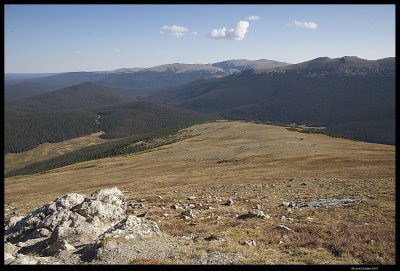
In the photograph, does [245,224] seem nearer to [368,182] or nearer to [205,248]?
[205,248]

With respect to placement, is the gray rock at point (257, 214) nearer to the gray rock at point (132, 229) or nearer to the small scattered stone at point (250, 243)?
the small scattered stone at point (250, 243)

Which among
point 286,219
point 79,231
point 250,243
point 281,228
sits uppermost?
point 250,243

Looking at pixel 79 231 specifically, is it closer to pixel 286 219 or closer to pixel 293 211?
pixel 286 219

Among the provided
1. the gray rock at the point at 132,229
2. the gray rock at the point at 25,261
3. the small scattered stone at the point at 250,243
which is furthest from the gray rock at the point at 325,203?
the gray rock at the point at 25,261

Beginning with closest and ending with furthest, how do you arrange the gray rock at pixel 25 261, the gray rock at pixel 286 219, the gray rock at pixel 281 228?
1. the gray rock at pixel 25 261
2. the gray rock at pixel 281 228
3. the gray rock at pixel 286 219

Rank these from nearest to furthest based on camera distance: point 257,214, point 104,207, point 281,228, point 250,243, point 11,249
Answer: point 250,243 → point 11,249 → point 281,228 → point 257,214 → point 104,207

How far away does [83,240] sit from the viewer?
2438cm

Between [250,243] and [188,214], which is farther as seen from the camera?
[188,214]

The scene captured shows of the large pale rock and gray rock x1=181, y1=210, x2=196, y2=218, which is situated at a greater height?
the large pale rock

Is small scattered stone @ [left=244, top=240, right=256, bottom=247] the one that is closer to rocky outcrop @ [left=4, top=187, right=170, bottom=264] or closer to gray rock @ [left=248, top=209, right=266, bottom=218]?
rocky outcrop @ [left=4, top=187, right=170, bottom=264]

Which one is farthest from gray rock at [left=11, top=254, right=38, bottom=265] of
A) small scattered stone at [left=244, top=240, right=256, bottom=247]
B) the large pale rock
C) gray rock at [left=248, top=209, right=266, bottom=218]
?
gray rock at [left=248, top=209, right=266, bottom=218]

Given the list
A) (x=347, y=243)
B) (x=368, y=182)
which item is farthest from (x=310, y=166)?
(x=347, y=243)

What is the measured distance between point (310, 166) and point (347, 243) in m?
42.7

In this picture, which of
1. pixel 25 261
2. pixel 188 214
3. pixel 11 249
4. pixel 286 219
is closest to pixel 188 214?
pixel 188 214
